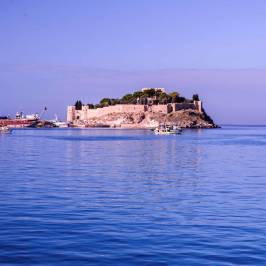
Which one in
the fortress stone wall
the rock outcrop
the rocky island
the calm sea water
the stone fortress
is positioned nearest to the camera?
the calm sea water

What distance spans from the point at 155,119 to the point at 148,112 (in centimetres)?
291

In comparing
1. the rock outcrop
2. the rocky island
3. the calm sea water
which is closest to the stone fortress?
the rocky island

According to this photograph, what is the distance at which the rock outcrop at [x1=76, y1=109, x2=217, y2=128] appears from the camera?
411 feet

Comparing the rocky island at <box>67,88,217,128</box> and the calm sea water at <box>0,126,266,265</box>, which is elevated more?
the rocky island at <box>67,88,217,128</box>

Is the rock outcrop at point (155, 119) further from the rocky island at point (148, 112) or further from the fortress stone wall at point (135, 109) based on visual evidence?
the fortress stone wall at point (135, 109)

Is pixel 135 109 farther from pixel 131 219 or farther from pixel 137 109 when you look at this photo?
pixel 131 219

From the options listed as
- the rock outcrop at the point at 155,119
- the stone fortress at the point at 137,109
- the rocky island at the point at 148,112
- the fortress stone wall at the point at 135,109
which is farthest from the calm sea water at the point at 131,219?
the stone fortress at the point at 137,109

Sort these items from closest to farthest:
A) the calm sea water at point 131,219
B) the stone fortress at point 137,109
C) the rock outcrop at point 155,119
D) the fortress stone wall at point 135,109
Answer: the calm sea water at point 131,219, the rock outcrop at point 155,119, the fortress stone wall at point 135,109, the stone fortress at point 137,109

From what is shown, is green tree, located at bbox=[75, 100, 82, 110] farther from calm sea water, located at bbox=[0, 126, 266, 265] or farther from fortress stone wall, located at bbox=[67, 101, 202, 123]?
calm sea water, located at bbox=[0, 126, 266, 265]

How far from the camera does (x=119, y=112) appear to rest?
5212 inches

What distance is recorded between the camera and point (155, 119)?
415ft

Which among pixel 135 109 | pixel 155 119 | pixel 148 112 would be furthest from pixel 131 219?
pixel 135 109

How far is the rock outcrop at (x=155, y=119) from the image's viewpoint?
12519 cm

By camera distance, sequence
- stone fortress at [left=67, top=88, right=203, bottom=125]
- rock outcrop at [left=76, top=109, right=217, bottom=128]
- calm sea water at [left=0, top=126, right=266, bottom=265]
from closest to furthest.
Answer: calm sea water at [left=0, top=126, right=266, bottom=265], rock outcrop at [left=76, top=109, right=217, bottom=128], stone fortress at [left=67, top=88, right=203, bottom=125]
